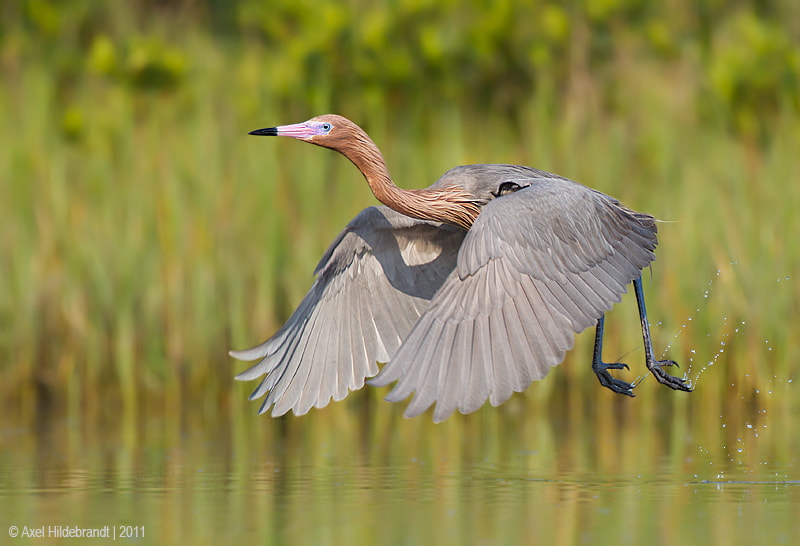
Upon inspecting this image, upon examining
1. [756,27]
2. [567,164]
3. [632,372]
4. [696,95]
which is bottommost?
[632,372]

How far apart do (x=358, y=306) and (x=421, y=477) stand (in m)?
0.97

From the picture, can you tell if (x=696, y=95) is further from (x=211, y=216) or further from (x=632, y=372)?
(x=211, y=216)

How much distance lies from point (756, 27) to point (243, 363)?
634 cm

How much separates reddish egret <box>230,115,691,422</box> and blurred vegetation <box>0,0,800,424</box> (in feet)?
7.05

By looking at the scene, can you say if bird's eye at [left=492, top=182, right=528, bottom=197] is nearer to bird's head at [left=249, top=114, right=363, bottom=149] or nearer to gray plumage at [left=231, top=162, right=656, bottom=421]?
gray plumage at [left=231, top=162, right=656, bottom=421]

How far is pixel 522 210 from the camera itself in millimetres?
5391

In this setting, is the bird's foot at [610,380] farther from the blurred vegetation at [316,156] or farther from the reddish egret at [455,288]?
the blurred vegetation at [316,156]

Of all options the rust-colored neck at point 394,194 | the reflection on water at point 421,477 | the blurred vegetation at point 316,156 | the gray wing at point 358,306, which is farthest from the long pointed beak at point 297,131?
the blurred vegetation at point 316,156

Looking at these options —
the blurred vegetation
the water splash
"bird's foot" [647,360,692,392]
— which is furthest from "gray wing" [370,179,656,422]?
the blurred vegetation

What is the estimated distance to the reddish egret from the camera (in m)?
4.85

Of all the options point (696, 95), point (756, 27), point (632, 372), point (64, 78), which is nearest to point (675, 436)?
point (632, 372)

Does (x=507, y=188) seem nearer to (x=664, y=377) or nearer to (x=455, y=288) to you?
(x=455, y=288)

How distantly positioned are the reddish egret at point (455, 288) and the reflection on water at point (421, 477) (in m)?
0.54

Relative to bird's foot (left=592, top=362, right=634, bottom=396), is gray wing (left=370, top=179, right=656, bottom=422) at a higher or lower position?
higher
